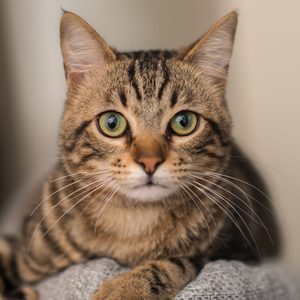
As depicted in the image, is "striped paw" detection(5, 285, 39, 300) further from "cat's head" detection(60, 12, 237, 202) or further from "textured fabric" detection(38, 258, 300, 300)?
"cat's head" detection(60, 12, 237, 202)

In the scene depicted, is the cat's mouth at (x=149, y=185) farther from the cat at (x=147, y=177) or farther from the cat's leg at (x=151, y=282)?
the cat's leg at (x=151, y=282)

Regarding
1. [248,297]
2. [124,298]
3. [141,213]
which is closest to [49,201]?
[141,213]

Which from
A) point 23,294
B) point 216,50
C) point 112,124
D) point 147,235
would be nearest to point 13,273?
point 23,294

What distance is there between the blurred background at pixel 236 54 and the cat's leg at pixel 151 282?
195 mm

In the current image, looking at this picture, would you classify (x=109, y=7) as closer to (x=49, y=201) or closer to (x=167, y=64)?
(x=167, y=64)

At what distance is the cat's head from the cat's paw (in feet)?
0.43

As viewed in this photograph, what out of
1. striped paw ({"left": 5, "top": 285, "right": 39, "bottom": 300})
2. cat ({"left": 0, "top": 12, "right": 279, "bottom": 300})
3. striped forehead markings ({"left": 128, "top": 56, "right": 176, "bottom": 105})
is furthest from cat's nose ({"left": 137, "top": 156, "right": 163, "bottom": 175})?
striped paw ({"left": 5, "top": 285, "right": 39, "bottom": 300})

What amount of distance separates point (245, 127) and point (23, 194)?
0.66 m

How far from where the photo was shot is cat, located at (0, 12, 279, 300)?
2.62 ft

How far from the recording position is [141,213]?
91 cm

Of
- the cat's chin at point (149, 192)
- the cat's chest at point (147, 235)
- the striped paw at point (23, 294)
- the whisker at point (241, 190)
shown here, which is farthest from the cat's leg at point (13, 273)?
the whisker at point (241, 190)

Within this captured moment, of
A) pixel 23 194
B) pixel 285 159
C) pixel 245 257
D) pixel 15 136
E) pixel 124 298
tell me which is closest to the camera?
pixel 124 298

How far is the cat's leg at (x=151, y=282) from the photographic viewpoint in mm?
769

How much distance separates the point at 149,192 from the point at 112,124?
0.13 meters
